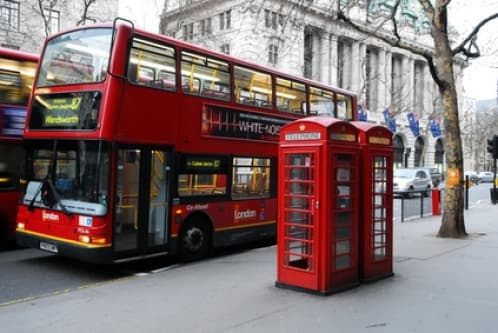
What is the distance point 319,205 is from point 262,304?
1397 millimetres

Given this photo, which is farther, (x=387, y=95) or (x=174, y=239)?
(x=387, y=95)

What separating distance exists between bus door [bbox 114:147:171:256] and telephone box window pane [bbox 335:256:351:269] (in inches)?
138

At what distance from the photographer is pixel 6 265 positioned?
29.4ft

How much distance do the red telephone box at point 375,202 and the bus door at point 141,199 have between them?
3597mm

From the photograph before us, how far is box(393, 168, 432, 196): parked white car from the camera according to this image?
93.4 ft

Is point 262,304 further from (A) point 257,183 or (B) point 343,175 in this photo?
(A) point 257,183

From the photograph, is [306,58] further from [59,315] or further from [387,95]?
[59,315]

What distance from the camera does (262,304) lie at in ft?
19.8

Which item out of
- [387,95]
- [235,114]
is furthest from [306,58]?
[235,114]

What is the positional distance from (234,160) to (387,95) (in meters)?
49.6

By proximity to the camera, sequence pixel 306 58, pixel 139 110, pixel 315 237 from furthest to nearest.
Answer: pixel 306 58 → pixel 139 110 → pixel 315 237

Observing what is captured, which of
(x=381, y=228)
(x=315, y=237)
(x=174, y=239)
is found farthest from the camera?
(x=174, y=239)

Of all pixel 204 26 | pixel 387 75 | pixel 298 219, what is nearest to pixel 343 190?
pixel 298 219

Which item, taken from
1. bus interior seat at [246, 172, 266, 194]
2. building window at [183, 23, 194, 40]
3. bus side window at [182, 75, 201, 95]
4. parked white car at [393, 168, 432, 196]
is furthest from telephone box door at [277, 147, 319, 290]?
building window at [183, 23, 194, 40]
